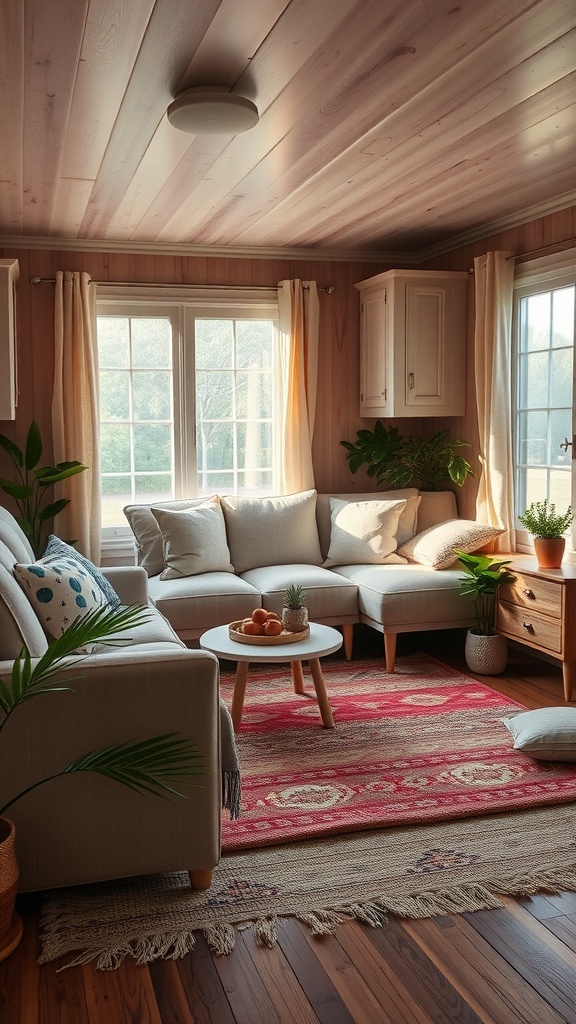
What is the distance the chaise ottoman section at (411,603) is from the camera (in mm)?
4578

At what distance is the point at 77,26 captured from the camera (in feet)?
7.53

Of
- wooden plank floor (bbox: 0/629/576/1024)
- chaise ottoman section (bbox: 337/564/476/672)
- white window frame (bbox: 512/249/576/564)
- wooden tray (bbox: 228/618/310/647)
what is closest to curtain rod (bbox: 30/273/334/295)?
white window frame (bbox: 512/249/576/564)

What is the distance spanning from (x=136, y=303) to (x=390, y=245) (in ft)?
5.45

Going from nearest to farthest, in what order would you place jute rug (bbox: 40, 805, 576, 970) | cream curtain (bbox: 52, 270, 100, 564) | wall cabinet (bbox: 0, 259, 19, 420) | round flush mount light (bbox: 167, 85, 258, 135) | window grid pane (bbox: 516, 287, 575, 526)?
jute rug (bbox: 40, 805, 576, 970)
round flush mount light (bbox: 167, 85, 258, 135)
window grid pane (bbox: 516, 287, 575, 526)
wall cabinet (bbox: 0, 259, 19, 420)
cream curtain (bbox: 52, 270, 100, 564)

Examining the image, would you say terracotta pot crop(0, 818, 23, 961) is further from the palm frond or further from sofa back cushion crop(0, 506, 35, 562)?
sofa back cushion crop(0, 506, 35, 562)

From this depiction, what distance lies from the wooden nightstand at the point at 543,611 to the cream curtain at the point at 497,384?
0.43 m

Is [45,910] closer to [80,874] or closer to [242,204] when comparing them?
[80,874]

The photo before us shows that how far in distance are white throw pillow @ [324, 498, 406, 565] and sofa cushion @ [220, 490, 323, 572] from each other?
173 mm

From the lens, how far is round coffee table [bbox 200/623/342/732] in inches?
138

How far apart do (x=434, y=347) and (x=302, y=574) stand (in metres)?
1.65

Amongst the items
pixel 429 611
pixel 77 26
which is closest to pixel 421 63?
pixel 77 26

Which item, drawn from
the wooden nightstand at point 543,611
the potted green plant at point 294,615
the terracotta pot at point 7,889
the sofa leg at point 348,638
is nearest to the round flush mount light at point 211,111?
the potted green plant at point 294,615

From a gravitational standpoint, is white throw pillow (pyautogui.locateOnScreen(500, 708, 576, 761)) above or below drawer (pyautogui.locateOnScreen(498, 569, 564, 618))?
below

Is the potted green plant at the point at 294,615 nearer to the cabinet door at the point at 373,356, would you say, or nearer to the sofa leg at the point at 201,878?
the sofa leg at the point at 201,878
